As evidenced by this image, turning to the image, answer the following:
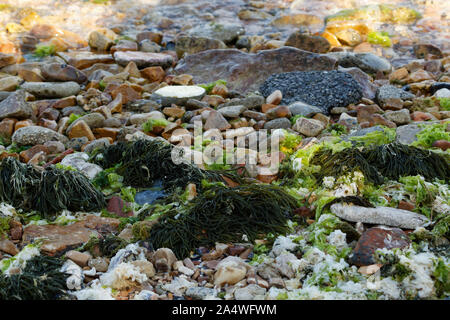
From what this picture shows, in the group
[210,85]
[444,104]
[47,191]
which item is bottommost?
[444,104]

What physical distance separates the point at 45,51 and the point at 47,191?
7.77 meters

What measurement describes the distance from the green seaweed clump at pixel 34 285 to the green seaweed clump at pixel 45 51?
894cm

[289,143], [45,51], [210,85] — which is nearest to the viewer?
[289,143]

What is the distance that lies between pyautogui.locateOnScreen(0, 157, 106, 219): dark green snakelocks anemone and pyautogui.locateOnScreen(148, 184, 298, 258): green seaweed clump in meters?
0.92

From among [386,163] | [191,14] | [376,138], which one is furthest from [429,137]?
[191,14]

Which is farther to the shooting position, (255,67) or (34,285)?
(255,67)

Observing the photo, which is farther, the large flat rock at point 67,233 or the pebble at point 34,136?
the pebble at point 34,136

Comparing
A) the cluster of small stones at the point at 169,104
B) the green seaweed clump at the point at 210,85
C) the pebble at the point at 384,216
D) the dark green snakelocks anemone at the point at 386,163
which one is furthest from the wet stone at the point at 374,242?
the green seaweed clump at the point at 210,85

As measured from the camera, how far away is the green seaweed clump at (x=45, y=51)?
11810mm

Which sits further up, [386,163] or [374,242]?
[374,242]

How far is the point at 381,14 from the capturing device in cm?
1472

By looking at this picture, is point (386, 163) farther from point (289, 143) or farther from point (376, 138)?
point (289, 143)

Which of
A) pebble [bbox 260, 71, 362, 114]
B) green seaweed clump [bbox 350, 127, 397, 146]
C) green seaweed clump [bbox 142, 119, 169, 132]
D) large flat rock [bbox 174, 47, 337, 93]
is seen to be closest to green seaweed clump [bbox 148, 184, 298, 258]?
green seaweed clump [bbox 350, 127, 397, 146]

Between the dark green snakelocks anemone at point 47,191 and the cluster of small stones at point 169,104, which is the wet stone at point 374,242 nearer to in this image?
the cluster of small stones at point 169,104
